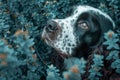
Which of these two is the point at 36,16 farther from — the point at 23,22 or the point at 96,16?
the point at 96,16

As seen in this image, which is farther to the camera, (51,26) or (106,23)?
(106,23)

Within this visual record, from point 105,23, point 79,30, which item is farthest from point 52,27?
point 105,23

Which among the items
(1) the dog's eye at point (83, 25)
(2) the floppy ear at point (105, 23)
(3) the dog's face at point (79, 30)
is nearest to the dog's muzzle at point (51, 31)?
(3) the dog's face at point (79, 30)

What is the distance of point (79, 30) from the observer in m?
2.96

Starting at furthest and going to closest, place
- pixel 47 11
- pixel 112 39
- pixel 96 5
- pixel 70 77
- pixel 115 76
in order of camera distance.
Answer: pixel 96 5 < pixel 47 11 < pixel 115 76 < pixel 112 39 < pixel 70 77

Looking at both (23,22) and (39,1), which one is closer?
(23,22)

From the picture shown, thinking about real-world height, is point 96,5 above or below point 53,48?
above

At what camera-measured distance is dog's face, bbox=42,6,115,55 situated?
2855 mm

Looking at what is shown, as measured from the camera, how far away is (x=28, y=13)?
3279 mm

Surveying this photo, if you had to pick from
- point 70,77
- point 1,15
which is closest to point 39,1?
point 1,15

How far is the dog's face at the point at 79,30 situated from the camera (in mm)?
2855

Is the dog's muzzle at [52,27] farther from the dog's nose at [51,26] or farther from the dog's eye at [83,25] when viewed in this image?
the dog's eye at [83,25]

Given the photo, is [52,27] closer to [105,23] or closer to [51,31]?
[51,31]

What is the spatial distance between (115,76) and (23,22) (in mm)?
1062
